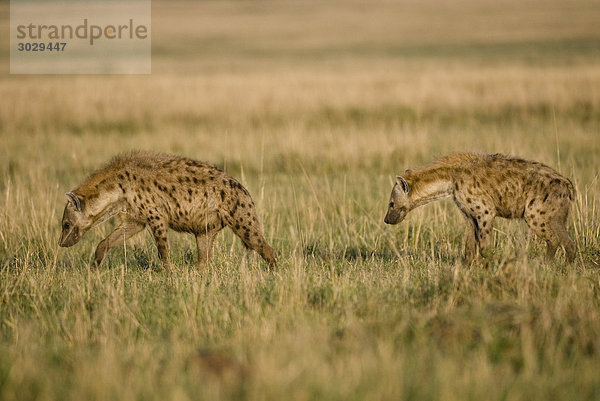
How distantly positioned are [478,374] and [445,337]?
72cm

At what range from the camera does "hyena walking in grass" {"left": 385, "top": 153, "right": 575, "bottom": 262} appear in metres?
7.76

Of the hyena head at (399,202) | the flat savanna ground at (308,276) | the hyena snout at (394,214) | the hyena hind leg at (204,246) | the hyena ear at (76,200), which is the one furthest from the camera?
the hyena snout at (394,214)

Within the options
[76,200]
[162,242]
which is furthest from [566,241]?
[76,200]

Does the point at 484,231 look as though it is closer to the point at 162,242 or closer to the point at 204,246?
the point at 204,246

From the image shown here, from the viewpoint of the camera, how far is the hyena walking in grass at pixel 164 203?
798cm

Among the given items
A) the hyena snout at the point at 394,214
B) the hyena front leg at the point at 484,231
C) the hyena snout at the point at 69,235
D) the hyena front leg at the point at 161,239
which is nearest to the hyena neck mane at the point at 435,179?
the hyena snout at the point at 394,214

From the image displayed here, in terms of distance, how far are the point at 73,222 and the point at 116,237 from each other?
1.52 ft

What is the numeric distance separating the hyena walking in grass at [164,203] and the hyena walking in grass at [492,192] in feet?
5.35

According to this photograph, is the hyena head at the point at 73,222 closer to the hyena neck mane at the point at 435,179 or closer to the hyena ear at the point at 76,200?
the hyena ear at the point at 76,200

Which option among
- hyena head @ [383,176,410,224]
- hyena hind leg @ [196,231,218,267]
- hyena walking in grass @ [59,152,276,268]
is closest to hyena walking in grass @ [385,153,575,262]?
hyena head @ [383,176,410,224]

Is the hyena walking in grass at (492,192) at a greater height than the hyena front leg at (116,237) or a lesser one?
greater

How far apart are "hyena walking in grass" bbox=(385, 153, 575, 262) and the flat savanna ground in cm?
39

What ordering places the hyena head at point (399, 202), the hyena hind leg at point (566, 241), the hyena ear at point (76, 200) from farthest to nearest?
the hyena head at point (399, 202) → the hyena ear at point (76, 200) → the hyena hind leg at point (566, 241)

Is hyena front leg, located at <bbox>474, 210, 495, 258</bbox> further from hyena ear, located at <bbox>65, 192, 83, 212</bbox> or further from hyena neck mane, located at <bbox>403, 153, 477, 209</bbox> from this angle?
hyena ear, located at <bbox>65, 192, 83, 212</bbox>
